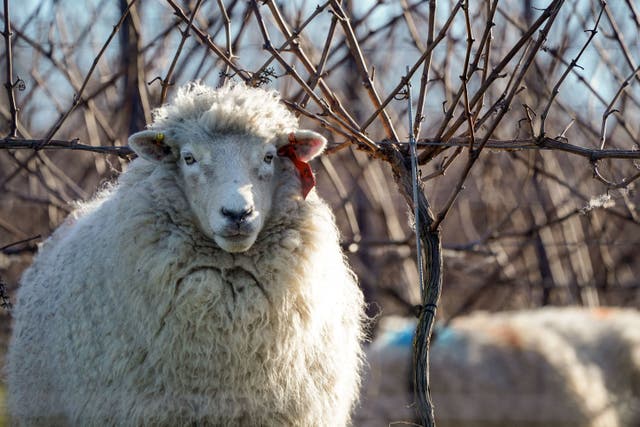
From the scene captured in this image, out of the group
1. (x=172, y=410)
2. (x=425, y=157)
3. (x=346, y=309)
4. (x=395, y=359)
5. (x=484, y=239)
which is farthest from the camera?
(x=395, y=359)

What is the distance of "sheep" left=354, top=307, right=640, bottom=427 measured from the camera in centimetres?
722

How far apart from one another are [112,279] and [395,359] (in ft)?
14.6

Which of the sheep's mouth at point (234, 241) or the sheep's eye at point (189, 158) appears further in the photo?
the sheep's eye at point (189, 158)

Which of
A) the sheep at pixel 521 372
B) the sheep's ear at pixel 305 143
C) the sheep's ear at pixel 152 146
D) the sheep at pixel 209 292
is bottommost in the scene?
the sheep at pixel 209 292

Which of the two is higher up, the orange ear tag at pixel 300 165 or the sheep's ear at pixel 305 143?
the sheep's ear at pixel 305 143

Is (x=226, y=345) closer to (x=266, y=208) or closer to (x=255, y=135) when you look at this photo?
(x=266, y=208)

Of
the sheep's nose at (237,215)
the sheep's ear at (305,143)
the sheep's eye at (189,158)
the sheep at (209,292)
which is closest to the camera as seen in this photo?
the sheep's nose at (237,215)

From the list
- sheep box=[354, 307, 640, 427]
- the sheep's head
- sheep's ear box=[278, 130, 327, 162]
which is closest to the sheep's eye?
the sheep's head

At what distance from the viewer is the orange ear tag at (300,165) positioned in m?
3.73

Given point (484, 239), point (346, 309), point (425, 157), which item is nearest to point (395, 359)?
point (484, 239)

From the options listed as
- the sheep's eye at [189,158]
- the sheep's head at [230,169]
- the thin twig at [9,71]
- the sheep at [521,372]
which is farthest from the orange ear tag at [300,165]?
the sheep at [521,372]

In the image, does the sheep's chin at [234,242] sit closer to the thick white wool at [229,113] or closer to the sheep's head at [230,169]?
the sheep's head at [230,169]

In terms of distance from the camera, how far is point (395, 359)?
25.0 feet

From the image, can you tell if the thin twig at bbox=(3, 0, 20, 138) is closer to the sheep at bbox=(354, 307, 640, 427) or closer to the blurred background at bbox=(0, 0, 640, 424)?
the blurred background at bbox=(0, 0, 640, 424)
